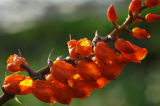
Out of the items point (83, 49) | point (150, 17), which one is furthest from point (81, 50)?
point (150, 17)

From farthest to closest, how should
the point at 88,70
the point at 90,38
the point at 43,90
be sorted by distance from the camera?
the point at 90,38, the point at 43,90, the point at 88,70

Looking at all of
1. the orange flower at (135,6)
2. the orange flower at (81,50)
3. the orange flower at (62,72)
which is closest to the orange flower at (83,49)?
the orange flower at (81,50)

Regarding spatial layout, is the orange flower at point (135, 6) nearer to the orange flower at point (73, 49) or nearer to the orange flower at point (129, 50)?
the orange flower at point (129, 50)

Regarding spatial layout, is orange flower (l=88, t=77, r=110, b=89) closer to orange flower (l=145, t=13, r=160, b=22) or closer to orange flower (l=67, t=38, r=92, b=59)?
orange flower (l=67, t=38, r=92, b=59)

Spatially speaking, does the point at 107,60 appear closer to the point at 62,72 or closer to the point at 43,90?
the point at 62,72

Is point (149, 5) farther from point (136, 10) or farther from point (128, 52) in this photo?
point (128, 52)

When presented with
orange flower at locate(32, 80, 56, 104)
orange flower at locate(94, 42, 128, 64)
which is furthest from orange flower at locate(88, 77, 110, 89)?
orange flower at locate(32, 80, 56, 104)
